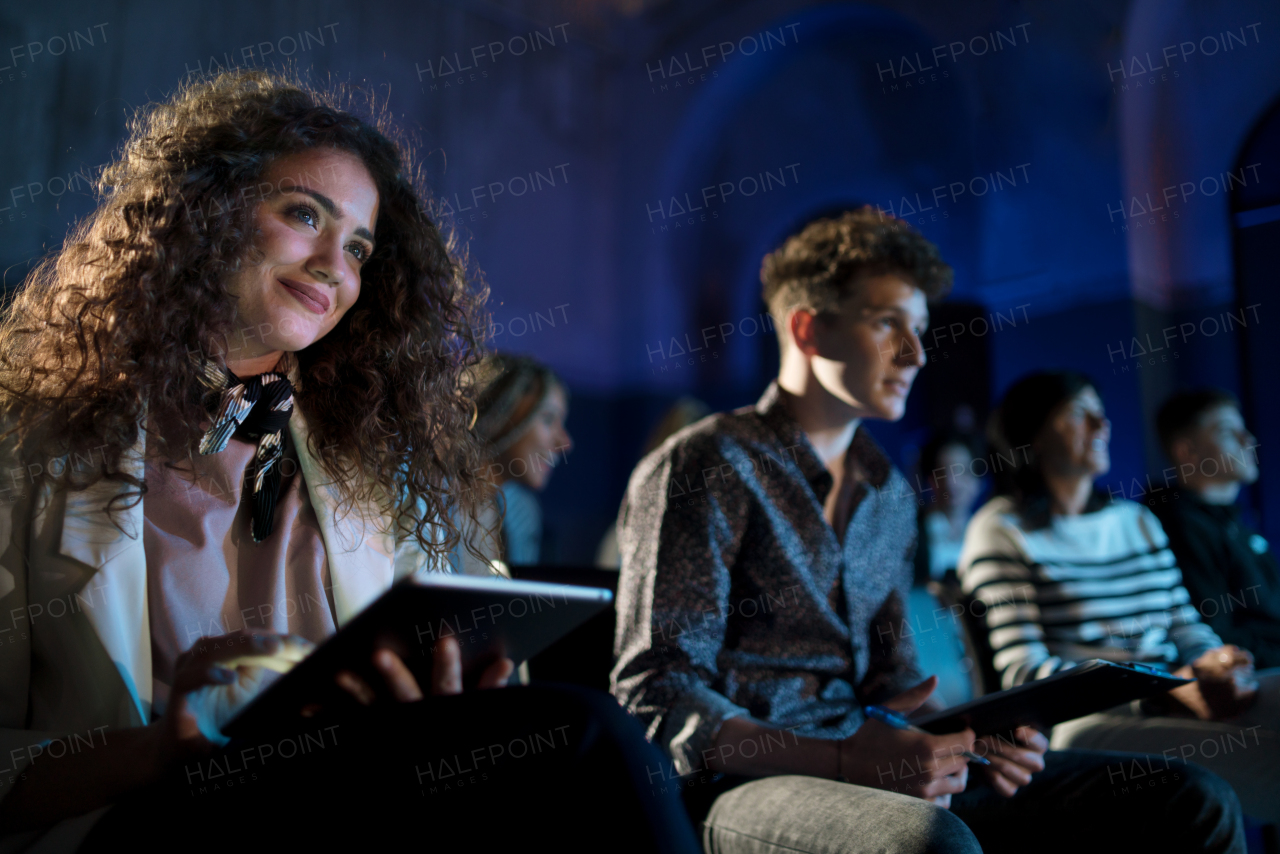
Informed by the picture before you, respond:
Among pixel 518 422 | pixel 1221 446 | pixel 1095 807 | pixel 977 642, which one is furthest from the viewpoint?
pixel 518 422

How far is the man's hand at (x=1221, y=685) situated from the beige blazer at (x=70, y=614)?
1724 mm

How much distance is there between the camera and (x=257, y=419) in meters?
1.18

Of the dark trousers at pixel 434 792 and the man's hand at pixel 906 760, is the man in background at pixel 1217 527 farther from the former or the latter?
the dark trousers at pixel 434 792

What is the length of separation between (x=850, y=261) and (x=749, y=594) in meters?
0.69

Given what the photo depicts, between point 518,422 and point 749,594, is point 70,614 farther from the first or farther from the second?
point 518,422

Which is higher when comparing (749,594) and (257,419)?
(257,419)

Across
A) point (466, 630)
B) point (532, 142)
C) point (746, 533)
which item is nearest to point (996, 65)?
point (532, 142)

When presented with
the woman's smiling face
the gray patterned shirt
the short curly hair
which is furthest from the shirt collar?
the woman's smiling face

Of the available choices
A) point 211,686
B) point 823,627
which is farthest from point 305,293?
point 823,627

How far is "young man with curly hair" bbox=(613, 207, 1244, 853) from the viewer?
1.18 metres

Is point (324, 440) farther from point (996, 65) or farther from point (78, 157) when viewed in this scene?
point (996, 65)

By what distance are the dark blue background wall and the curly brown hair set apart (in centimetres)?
293

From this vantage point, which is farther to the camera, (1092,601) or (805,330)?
(1092,601)

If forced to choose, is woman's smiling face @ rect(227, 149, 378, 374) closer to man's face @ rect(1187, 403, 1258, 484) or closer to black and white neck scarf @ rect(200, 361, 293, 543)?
black and white neck scarf @ rect(200, 361, 293, 543)
